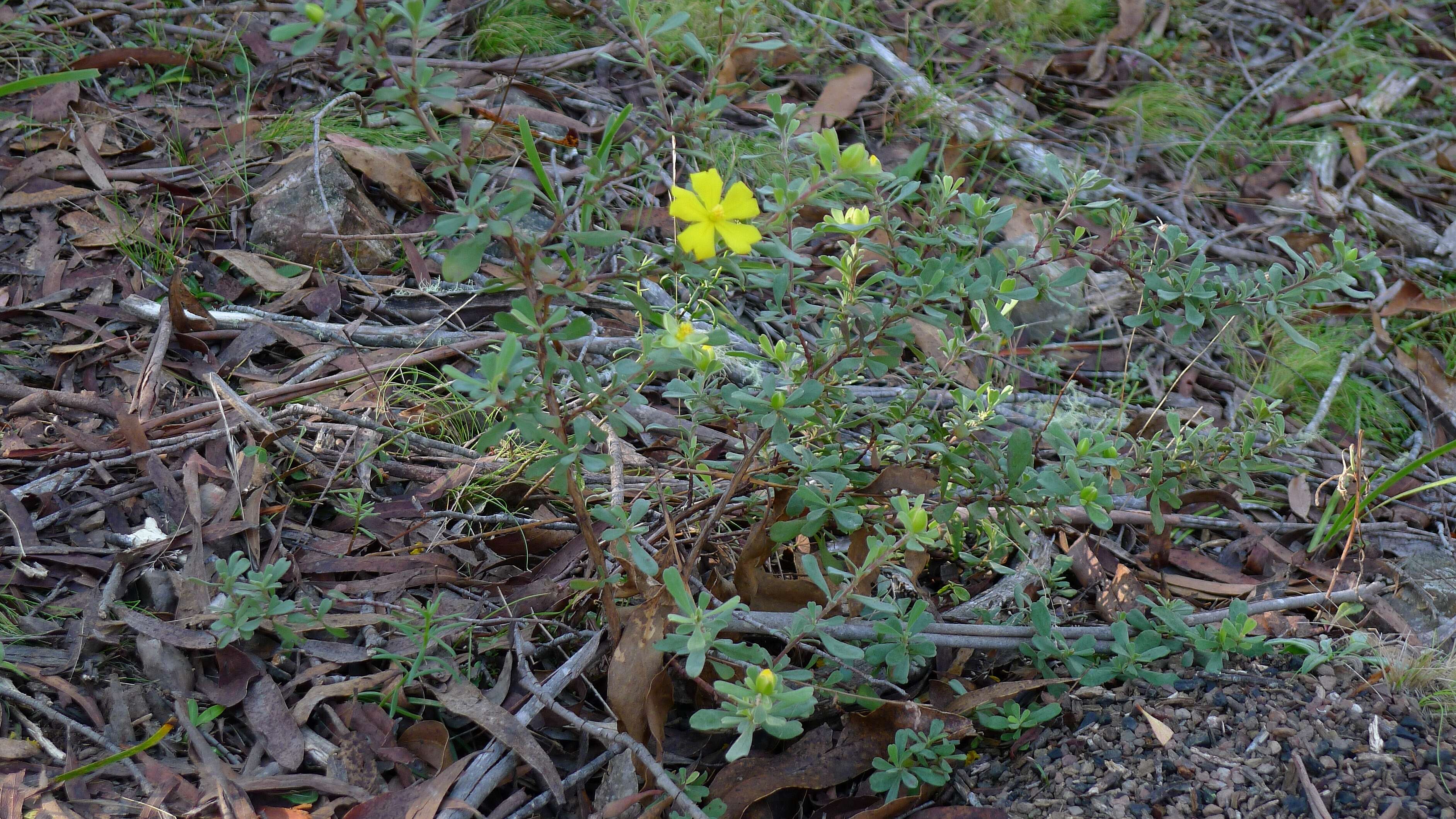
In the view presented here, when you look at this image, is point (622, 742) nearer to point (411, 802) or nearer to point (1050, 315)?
point (411, 802)

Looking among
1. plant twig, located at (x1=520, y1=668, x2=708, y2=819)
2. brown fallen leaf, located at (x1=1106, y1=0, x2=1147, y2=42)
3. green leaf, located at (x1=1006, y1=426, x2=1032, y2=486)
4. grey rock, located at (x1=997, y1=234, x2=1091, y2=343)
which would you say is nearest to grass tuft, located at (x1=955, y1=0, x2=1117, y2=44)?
brown fallen leaf, located at (x1=1106, y1=0, x2=1147, y2=42)

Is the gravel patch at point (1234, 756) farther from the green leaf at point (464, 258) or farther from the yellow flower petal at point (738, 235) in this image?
the green leaf at point (464, 258)

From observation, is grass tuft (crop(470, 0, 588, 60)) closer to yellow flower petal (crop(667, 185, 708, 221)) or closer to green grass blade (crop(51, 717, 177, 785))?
yellow flower petal (crop(667, 185, 708, 221))

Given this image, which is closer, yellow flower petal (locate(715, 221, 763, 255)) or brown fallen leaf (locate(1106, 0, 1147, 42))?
yellow flower petal (locate(715, 221, 763, 255))

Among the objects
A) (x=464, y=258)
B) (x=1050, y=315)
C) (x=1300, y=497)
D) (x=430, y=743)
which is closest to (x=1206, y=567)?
(x=1300, y=497)

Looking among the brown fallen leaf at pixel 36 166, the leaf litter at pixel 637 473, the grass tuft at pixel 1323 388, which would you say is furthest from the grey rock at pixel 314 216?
the grass tuft at pixel 1323 388
